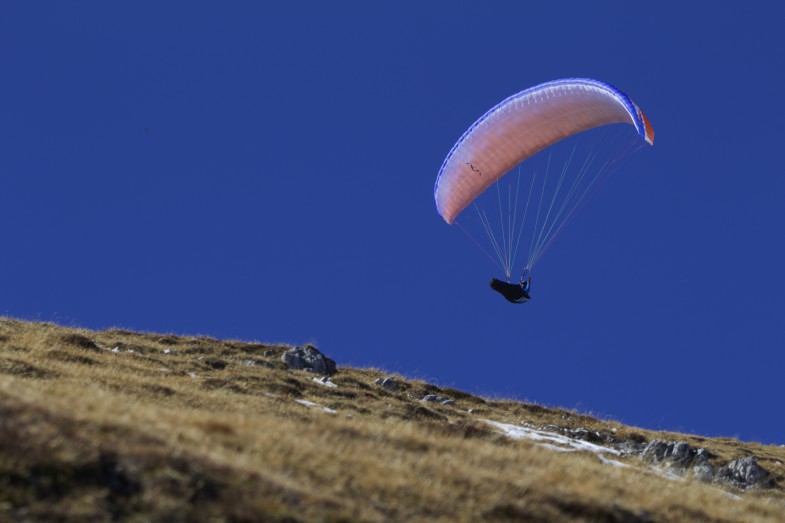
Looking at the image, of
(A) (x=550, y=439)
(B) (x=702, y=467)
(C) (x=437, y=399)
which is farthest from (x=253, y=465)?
(C) (x=437, y=399)

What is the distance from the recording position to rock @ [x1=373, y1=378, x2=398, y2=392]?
90.0 ft

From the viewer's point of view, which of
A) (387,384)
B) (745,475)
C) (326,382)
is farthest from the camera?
(387,384)

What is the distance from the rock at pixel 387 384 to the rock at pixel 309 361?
1.39m

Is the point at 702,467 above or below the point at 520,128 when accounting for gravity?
below

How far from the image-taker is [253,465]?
1007 cm

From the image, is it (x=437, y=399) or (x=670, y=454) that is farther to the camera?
(x=437, y=399)

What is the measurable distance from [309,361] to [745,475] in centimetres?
1271

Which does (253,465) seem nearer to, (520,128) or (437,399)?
(437,399)

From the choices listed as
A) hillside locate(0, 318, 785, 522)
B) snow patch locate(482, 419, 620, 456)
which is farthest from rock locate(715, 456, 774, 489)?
snow patch locate(482, 419, 620, 456)

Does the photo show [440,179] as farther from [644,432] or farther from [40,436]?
[40,436]

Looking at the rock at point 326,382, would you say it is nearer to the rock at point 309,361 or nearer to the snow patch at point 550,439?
the rock at point 309,361

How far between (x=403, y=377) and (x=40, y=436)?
20.7m

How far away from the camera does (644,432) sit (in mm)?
28547

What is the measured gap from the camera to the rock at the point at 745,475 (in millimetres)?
22500
